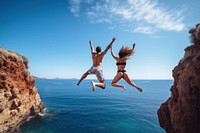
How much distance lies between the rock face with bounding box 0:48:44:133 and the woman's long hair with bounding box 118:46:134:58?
18.8 m

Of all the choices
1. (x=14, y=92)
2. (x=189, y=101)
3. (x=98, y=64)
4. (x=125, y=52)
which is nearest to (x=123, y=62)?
(x=125, y=52)

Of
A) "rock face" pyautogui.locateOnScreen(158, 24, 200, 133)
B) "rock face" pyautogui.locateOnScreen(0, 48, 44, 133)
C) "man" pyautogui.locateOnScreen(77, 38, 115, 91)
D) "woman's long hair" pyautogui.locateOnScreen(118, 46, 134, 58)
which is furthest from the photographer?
"rock face" pyautogui.locateOnScreen(0, 48, 44, 133)

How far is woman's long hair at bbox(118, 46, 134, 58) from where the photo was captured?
23.7 feet

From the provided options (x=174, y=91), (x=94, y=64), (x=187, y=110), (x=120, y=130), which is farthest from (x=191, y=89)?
(x=120, y=130)

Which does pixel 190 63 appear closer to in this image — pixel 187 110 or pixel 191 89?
pixel 191 89

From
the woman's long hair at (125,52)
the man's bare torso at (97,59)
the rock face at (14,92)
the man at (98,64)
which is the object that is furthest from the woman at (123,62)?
the rock face at (14,92)

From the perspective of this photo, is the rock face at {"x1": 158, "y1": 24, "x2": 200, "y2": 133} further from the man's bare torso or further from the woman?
the man's bare torso

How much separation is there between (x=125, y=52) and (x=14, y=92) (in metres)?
21.0

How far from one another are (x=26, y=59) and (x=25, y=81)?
492 cm

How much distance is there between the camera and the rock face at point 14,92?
760 inches

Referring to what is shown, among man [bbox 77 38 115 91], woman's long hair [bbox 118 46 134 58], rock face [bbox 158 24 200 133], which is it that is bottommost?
rock face [bbox 158 24 200 133]

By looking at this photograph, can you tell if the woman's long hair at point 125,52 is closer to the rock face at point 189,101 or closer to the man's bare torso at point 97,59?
the man's bare torso at point 97,59

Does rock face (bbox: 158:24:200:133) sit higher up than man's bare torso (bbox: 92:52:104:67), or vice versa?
man's bare torso (bbox: 92:52:104:67)

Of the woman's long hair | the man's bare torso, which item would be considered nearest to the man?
the man's bare torso
